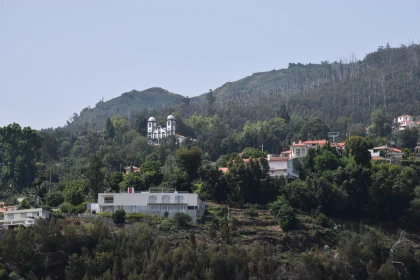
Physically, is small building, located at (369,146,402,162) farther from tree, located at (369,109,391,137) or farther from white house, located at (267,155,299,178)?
tree, located at (369,109,391,137)

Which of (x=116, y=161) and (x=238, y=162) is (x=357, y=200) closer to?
(x=238, y=162)

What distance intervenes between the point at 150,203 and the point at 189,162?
8.93m

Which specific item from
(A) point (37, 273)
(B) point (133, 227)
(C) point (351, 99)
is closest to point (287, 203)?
(B) point (133, 227)

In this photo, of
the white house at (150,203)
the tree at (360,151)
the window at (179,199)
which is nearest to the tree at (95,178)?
the white house at (150,203)

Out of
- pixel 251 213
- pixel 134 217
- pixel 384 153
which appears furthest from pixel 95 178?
pixel 384 153

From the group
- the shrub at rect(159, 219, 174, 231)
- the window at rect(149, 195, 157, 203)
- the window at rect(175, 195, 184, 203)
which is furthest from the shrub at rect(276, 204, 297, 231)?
the window at rect(149, 195, 157, 203)

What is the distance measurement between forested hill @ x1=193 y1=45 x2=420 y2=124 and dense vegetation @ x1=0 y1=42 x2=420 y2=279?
24044 millimetres

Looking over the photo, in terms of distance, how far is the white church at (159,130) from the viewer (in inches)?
4695

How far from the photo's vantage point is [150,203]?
6944 cm

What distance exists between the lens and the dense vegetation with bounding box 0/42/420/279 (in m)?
59.1

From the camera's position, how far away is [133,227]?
64062mm

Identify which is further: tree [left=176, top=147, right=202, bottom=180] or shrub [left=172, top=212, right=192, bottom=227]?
tree [left=176, top=147, right=202, bottom=180]

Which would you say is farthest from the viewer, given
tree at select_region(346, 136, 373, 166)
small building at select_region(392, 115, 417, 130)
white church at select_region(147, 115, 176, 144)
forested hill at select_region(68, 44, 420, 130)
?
forested hill at select_region(68, 44, 420, 130)

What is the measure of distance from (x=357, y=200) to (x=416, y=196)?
517cm
